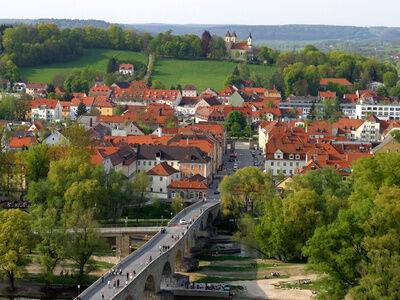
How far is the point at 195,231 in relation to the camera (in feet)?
219

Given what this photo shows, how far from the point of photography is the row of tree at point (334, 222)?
47875mm

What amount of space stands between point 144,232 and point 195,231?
4.60 m

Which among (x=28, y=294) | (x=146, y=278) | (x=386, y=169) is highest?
(x=386, y=169)

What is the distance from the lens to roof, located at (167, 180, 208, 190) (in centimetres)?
8275

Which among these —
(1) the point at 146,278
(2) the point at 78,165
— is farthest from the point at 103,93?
(1) the point at 146,278

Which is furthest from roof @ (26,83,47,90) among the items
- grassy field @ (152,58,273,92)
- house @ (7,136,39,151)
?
house @ (7,136,39,151)

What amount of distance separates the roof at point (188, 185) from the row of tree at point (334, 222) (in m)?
6.80

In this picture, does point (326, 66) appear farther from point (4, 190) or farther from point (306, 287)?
point (306, 287)

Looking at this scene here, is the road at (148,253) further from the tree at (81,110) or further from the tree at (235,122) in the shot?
the tree at (81,110)

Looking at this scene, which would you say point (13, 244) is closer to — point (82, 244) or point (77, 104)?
point (82, 244)

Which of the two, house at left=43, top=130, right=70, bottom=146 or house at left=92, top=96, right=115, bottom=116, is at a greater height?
house at left=43, top=130, right=70, bottom=146

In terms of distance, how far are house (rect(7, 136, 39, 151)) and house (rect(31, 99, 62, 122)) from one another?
1580 inches

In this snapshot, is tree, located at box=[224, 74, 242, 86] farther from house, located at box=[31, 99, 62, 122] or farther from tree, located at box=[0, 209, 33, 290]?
tree, located at box=[0, 209, 33, 290]

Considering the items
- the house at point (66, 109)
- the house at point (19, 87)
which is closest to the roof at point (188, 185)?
the house at point (66, 109)
